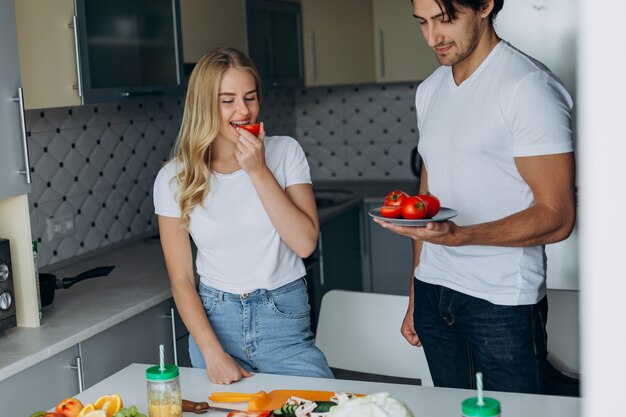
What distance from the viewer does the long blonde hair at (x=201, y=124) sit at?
6.17ft

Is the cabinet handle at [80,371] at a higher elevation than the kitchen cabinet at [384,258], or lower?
higher

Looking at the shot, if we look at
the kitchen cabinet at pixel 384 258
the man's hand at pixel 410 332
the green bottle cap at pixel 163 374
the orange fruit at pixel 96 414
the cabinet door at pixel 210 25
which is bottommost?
the kitchen cabinet at pixel 384 258

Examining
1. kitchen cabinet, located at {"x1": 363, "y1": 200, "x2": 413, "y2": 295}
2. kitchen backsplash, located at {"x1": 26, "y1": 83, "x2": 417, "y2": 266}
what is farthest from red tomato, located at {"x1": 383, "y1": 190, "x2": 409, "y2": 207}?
kitchen cabinet, located at {"x1": 363, "y1": 200, "x2": 413, "y2": 295}

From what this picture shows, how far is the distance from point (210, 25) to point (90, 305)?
1.44 meters

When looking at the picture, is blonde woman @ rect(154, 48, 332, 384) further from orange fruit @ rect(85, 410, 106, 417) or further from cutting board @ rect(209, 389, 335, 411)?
orange fruit @ rect(85, 410, 106, 417)

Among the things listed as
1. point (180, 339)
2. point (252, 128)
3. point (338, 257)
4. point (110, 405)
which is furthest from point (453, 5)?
point (338, 257)

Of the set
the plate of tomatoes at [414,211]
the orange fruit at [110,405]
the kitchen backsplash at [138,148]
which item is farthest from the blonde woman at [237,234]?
the kitchen backsplash at [138,148]

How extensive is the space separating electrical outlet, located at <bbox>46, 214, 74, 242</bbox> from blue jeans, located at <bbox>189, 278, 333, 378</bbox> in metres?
1.19

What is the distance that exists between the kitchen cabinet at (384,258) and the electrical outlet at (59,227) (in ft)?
5.72

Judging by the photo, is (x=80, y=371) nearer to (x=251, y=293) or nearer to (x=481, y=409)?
(x=251, y=293)

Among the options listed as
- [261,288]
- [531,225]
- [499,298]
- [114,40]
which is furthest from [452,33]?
[114,40]

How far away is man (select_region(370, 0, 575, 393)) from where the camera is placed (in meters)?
1.65

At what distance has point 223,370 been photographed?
5.47ft

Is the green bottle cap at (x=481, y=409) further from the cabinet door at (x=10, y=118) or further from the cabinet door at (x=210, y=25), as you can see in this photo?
the cabinet door at (x=210, y=25)
